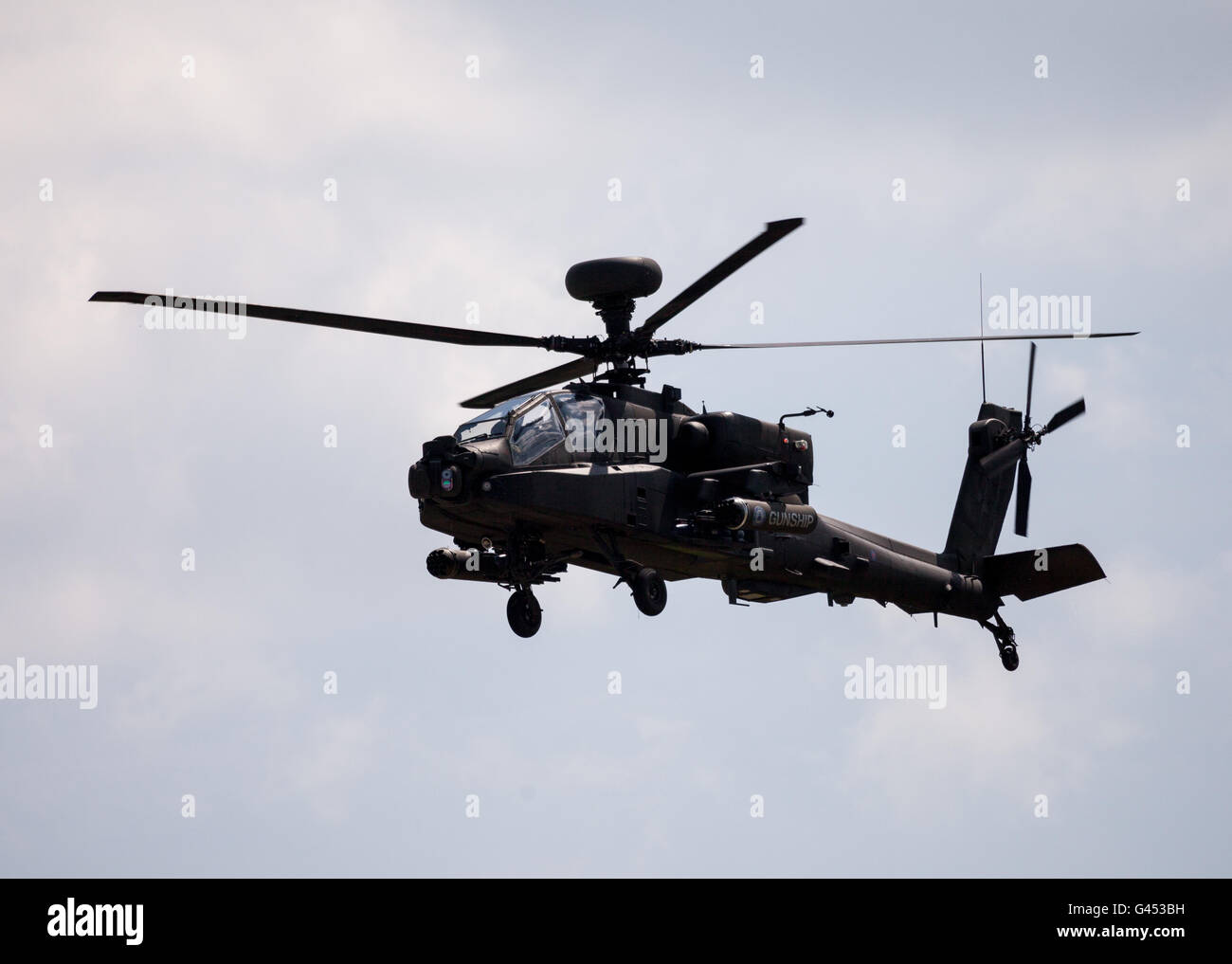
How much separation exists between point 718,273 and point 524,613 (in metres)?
6.35

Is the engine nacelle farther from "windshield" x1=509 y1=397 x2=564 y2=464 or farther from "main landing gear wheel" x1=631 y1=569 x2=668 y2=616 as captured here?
"windshield" x1=509 y1=397 x2=564 y2=464

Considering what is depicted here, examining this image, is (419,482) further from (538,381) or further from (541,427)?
(538,381)

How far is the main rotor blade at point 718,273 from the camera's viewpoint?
25953 mm

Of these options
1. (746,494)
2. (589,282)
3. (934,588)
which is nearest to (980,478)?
(934,588)

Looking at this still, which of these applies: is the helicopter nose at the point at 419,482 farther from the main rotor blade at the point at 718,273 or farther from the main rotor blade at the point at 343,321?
the main rotor blade at the point at 718,273

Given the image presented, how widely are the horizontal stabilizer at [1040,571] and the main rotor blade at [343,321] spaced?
11.4m

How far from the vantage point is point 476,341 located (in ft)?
90.6

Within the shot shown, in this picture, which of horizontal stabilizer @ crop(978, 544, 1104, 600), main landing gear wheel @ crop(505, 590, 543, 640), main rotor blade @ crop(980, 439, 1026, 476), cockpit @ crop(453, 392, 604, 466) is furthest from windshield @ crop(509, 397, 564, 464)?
main rotor blade @ crop(980, 439, 1026, 476)

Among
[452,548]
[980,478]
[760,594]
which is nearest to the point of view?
[452,548]

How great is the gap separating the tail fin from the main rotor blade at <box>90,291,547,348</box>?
449 inches

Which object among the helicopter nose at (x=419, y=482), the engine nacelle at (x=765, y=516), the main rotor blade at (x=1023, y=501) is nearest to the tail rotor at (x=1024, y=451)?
the main rotor blade at (x=1023, y=501)

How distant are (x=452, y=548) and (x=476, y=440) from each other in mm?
2401

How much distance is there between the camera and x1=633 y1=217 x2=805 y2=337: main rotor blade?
85.1ft

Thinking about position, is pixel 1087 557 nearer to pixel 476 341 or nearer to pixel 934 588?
pixel 934 588
